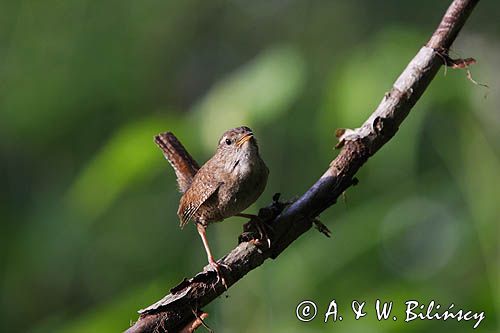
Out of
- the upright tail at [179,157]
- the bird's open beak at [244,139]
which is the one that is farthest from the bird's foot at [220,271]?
the upright tail at [179,157]

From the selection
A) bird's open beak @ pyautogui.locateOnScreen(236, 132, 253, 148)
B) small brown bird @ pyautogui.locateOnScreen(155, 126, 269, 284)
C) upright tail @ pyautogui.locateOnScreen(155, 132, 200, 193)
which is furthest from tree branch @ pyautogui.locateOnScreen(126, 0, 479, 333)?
upright tail @ pyautogui.locateOnScreen(155, 132, 200, 193)

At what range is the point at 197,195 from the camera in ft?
8.63

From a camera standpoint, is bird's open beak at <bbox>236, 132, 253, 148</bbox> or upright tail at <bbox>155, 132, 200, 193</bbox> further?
upright tail at <bbox>155, 132, 200, 193</bbox>

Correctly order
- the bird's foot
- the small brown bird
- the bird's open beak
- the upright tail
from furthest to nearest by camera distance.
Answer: the upright tail, the bird's open beak, the small brown bird, the bird's foot

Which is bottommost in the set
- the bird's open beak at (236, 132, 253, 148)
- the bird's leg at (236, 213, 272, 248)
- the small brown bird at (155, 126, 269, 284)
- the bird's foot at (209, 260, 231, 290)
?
the bird's foot at (209, 260, 231, 290)

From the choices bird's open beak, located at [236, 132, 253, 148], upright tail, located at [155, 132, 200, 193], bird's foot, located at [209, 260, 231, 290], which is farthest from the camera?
upright tail, located at [155, 132, 200, 193]

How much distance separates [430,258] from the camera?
3020mm

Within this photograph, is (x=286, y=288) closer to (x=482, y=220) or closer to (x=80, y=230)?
(x=482, y=220)

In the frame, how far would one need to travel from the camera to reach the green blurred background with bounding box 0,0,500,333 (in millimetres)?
2572

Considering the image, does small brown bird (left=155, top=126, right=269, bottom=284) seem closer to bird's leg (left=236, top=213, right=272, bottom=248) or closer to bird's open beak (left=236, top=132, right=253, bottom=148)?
bird's open beak (left=236, top=132, right=253, bottom=148)

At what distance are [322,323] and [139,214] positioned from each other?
259 cm

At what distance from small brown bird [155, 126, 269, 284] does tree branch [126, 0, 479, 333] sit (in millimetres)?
633

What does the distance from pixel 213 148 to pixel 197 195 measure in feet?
0.60

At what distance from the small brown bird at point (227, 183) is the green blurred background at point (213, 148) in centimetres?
7
